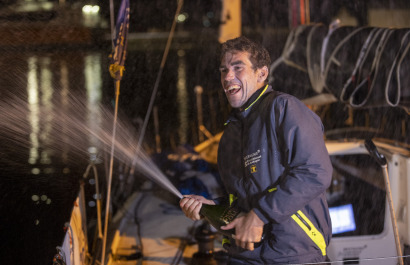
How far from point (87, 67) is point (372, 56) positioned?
2809 centimetres

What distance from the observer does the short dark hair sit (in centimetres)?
201

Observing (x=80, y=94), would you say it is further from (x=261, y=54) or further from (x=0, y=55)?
(x=261, y=54)

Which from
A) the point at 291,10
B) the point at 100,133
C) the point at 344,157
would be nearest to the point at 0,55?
the point at 100,133

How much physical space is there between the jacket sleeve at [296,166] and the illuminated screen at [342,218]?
5.82 feet

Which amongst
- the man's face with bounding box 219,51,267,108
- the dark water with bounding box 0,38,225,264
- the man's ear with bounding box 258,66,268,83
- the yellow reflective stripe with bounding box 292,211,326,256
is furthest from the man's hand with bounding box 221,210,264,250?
the dark water with bounding box 0,38,225,264

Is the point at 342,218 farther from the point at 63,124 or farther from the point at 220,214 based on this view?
the point at 63,124

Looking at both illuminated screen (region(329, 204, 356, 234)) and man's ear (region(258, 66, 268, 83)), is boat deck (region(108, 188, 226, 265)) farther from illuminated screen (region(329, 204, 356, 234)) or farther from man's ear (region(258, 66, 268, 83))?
man's ear (region(258, 66, 268, 83))

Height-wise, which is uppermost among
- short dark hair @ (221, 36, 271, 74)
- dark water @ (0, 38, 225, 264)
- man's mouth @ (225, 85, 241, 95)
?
short dark hair @ (221, 36, 271, 74)

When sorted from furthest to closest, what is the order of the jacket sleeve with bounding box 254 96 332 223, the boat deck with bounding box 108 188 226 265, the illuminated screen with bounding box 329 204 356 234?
the boat deck with bounding box 108 188 226 265, the illuminated screen with bounding box 329 204 356 234, the jacket sleeve with bounding box 254 96 332 223

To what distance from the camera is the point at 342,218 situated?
3467 mm

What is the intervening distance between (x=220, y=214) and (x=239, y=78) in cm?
58

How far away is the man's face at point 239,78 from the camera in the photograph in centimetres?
200

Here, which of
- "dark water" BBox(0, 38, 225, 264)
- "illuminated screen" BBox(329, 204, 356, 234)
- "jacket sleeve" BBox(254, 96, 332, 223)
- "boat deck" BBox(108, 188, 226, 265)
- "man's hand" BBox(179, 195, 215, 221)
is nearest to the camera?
"jacket sleeve" BBox(254, 96, 332, 223)

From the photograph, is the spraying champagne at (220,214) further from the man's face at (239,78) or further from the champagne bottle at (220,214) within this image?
the man's face at (239,78)
